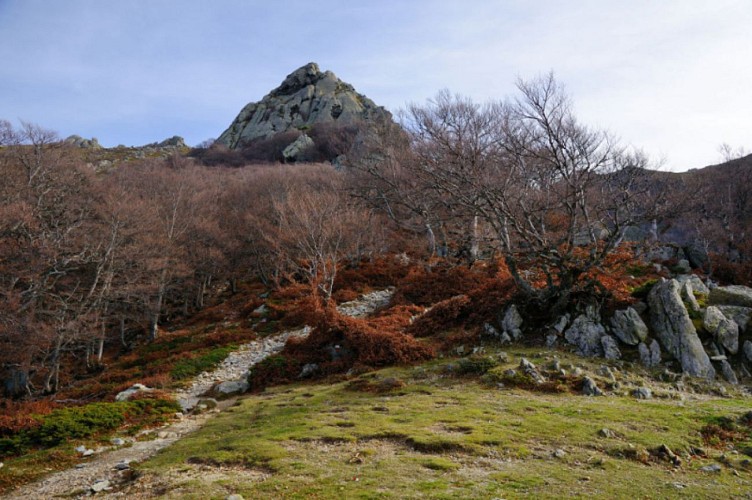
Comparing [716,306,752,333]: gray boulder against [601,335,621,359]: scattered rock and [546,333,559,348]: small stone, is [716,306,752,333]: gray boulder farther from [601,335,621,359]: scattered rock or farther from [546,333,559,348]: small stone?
[546,333,559,348]: small stone

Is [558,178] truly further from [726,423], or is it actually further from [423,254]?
[423,254]

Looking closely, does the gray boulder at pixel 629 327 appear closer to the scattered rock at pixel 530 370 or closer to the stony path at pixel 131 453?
the scattered rock at pixel 530 370

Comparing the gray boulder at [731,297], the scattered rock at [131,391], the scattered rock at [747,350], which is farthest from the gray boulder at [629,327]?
the scattered rock at [131,391]

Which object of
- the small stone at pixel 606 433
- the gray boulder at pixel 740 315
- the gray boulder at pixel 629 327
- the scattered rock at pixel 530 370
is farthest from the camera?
the gray boulder at pixel 629 327

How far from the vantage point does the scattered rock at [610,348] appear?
16328mm

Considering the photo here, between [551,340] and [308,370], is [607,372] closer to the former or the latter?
[551,340]

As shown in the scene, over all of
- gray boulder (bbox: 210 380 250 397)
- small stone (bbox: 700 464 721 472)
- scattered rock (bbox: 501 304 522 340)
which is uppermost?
scattered rock (bbox: 501 304 522 340)

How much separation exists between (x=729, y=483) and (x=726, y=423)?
3.59 metres

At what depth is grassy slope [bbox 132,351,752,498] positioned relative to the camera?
7691 millimetres

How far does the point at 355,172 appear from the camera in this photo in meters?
49.1

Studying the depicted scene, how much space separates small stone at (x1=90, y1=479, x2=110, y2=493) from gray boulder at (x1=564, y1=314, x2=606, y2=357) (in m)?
15.2

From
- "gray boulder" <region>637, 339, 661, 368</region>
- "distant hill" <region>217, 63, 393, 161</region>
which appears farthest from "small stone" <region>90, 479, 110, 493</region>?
"distant hill" <region>217, 63, 393, 161</region>

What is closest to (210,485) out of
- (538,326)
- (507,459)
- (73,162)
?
(507,459)

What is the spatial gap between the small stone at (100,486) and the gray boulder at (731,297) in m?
20.9
